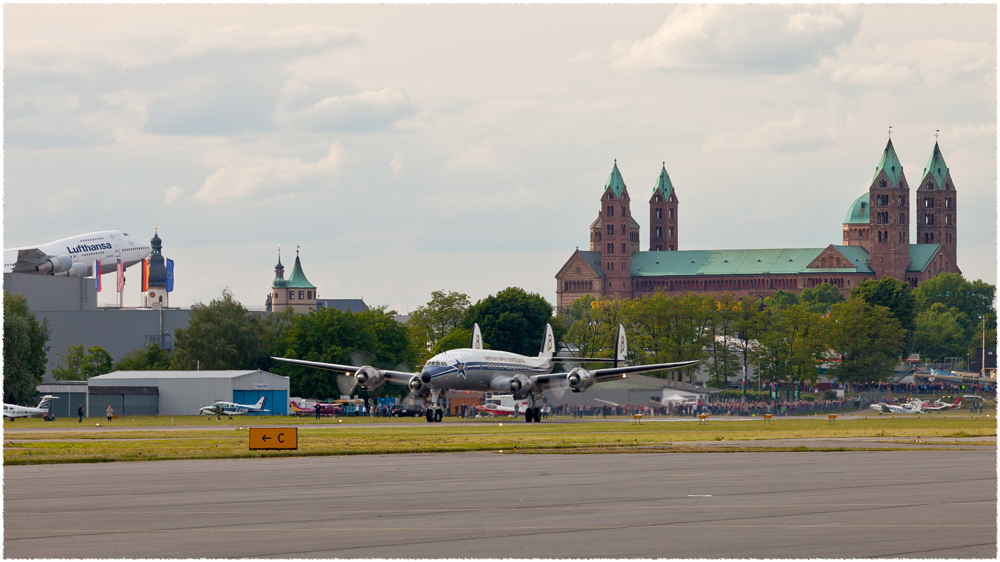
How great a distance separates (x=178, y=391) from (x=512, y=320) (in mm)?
40473

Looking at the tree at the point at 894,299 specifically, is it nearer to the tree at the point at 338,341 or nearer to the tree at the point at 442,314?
the tree at the point at 442,314

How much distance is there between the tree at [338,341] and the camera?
106 meters

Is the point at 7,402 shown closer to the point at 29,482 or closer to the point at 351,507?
the point at 29,482

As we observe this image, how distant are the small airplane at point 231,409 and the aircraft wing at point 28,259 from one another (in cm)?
6230

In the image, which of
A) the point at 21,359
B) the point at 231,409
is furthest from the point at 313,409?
the point at 21,359

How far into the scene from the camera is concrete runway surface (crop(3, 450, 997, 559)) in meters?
13.8

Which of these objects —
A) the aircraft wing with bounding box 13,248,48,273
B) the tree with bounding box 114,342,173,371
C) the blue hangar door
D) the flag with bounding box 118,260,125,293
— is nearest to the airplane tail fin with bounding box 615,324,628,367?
the blue hangar door

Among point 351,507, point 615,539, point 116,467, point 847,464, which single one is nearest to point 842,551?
point 615,539

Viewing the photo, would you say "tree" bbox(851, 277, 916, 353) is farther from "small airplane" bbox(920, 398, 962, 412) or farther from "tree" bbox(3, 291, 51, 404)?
"tree" bbox(3, 291, 51, 404)

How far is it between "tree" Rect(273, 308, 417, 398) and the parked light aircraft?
3743cm

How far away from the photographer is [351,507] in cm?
1806

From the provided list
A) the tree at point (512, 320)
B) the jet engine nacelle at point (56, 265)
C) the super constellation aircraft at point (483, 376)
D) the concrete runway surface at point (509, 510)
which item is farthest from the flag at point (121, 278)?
the concrete runway surface at point (509, 510)

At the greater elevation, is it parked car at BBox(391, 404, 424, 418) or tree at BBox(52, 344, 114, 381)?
tree at BBox(52, 344, 114, 381)

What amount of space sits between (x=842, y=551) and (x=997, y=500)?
6.24 m
